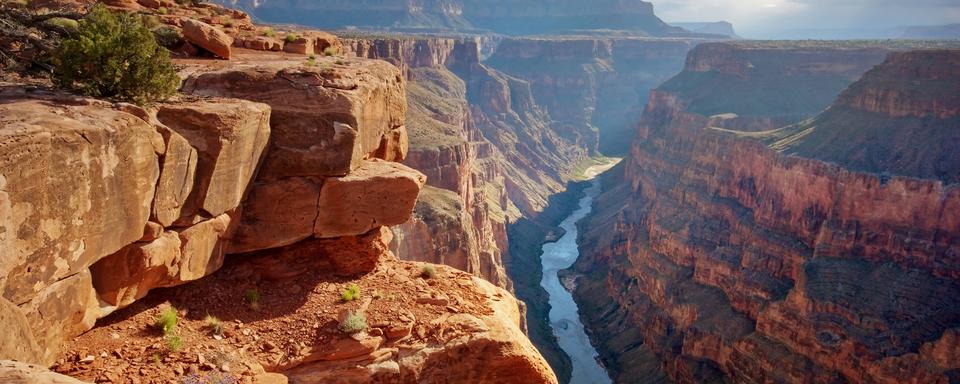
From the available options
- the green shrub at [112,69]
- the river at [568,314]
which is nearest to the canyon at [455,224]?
the river at [568,314]

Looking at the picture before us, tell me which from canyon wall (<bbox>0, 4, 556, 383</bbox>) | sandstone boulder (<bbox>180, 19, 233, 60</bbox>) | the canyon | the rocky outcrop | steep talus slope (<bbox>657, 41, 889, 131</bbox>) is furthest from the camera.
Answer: steep talus slope (<bbox>657, 41, 889, 131</bbox>)

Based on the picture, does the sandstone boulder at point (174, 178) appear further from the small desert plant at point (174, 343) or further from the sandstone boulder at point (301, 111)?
the sandstone boulder at point (301, 111)

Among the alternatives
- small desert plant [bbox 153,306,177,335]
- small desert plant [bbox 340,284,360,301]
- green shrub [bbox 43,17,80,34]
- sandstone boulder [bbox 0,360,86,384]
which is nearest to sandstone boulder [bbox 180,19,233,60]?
green shrub [bbox 43,17,80,34]

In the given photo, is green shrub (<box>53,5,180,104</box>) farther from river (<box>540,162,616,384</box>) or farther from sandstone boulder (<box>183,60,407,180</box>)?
river (<box>540,162,616,384</box>)

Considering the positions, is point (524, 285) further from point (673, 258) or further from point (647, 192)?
point (647, 192)

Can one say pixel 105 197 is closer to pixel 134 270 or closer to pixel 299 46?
pixel 134 270
